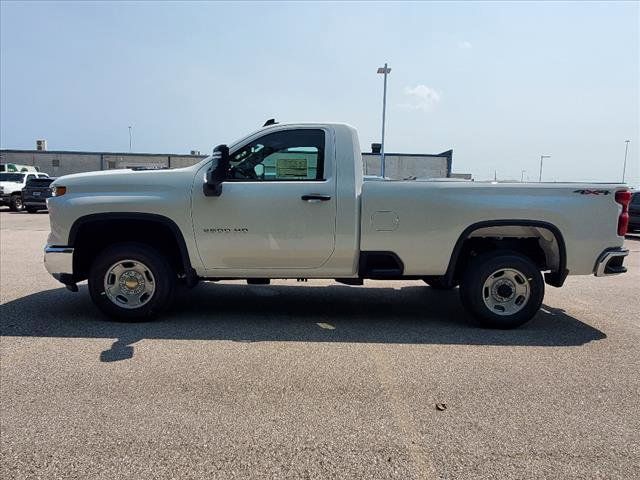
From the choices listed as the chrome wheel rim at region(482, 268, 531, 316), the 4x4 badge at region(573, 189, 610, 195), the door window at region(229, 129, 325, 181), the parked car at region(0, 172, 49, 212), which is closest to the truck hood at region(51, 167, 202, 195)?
the door window at region(229, 129, 325, 181)

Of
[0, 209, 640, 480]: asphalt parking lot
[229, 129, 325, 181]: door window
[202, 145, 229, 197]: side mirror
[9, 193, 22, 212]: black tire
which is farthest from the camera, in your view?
[9, 193, 22, 212]: black tire

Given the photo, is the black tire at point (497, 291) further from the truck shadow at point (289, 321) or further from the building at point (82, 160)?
the building at point (82, 160)

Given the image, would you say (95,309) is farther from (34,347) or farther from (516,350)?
(516,350)

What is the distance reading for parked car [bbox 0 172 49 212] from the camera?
2375cm

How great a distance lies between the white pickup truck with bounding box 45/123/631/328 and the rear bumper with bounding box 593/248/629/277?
1cm

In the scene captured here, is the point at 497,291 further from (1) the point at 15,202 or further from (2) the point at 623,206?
(1) the point at 15,202

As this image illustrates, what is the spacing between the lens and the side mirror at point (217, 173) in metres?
5.03

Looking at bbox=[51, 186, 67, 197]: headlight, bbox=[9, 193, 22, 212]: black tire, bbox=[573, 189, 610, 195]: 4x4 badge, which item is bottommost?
bbox=[9, 193, 22, 212]: black tire

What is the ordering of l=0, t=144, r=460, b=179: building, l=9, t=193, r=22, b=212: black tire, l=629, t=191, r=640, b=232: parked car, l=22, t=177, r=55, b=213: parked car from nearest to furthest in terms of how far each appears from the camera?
l=629, t=191, r=640, b=232: parked car → l=22, t=177, r=55, b=213: parked car → l=9, t=193, r=22, b=212: black tire → l=0, t=144, r=460, b=179: building

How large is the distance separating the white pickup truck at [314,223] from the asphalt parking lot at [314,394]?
0.55 meters

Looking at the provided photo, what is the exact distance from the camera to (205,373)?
12.9ft

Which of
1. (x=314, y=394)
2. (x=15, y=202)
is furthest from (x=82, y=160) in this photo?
(x=314, y=394)

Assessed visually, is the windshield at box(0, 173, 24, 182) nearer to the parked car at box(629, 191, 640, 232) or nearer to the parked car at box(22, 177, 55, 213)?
the parked car at box(22, 177, 55, 213)

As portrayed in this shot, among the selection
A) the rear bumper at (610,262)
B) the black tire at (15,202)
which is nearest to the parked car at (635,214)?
the rear bumper at (610,262)
